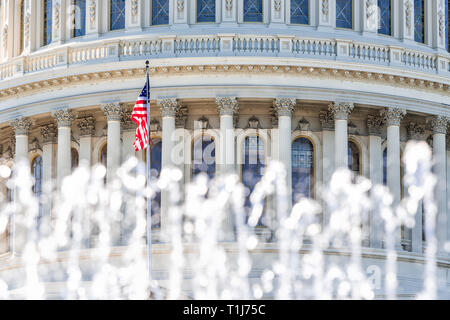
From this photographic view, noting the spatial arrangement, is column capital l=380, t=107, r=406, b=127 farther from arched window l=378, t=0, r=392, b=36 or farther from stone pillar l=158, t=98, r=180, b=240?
stone pillar l=158, t=98, r=180, b=240

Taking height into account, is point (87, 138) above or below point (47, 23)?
below

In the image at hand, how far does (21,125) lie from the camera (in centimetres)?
5966

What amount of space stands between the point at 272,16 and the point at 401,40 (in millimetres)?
6311

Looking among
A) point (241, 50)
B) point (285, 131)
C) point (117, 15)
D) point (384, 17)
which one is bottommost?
point (285, 131)

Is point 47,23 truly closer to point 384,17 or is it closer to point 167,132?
point 167,132

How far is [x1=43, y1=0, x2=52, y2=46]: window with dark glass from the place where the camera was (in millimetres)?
62000

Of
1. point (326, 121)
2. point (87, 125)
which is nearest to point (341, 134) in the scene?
point (326, 121)

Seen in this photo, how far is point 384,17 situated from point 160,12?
1023cm

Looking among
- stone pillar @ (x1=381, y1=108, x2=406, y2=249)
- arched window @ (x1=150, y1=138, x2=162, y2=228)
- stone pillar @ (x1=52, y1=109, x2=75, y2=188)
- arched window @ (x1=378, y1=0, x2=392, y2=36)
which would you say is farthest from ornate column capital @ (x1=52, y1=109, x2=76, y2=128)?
arched window @ (x1=378, y1=0, x2=392, y2=36)

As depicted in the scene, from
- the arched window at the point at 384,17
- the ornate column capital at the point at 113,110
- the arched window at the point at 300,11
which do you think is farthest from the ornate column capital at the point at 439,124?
the ornate column capital at the point at 113,110

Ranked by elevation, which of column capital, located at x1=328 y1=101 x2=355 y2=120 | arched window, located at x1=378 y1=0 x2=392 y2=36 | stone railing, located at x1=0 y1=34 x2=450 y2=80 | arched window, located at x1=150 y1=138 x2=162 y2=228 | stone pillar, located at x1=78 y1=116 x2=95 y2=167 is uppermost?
arched window, located at x1=378 y1=0 x2=392 y2=36

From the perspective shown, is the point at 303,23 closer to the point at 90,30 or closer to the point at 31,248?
the point at 90,30

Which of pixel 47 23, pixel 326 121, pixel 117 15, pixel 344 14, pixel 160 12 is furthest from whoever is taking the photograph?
pixel 47 23

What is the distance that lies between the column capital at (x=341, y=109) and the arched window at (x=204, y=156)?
5443 mm
